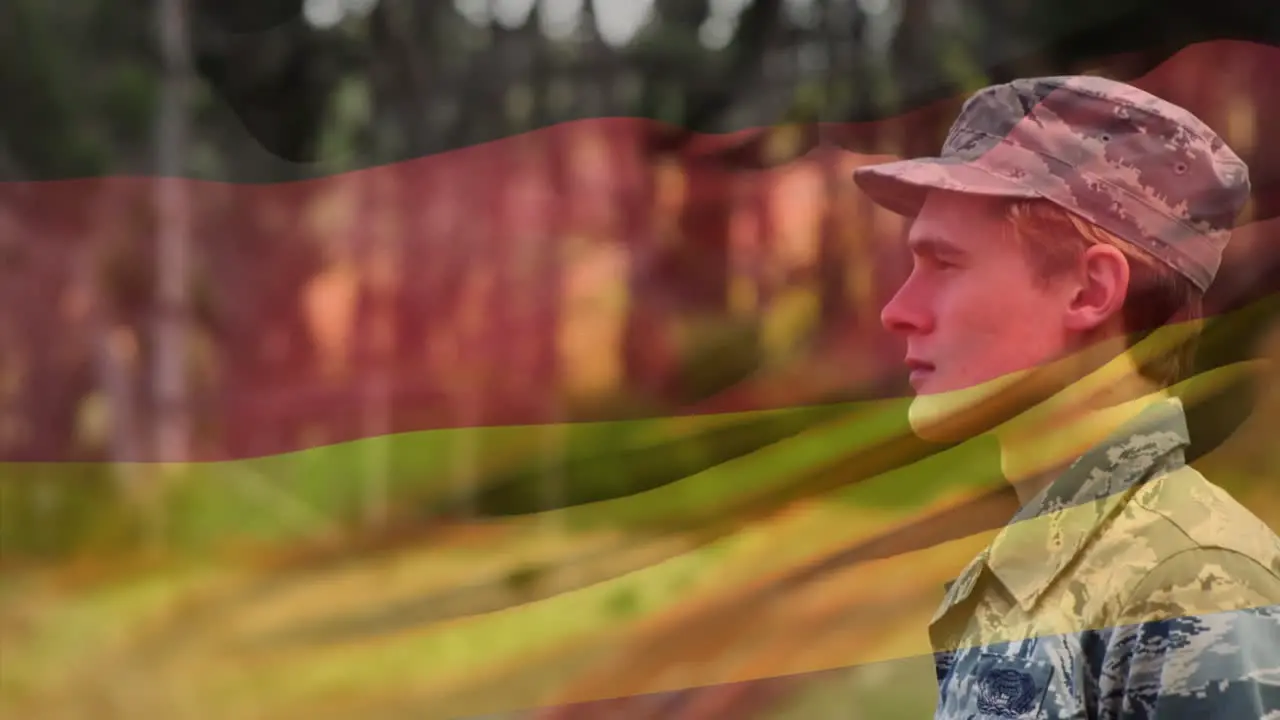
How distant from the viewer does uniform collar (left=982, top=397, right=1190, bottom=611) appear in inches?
35.3

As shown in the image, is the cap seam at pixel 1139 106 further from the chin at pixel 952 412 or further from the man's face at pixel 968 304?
the chin at pixel 952 412

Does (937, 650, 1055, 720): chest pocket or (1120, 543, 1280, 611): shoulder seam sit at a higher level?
(1120, 543, 1280, 611): shoulder seam

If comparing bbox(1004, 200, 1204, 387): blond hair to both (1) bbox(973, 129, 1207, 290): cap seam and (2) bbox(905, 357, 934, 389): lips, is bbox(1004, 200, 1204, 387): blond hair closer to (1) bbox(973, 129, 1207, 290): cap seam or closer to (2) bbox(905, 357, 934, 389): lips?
(1) bbox(973, 129, 1207, 290): cap seam

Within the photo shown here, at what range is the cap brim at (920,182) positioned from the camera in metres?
0.95

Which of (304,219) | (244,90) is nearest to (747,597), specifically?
(304,219)

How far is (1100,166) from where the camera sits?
926 mm

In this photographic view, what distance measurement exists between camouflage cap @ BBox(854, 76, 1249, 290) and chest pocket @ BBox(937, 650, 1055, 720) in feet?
1.14

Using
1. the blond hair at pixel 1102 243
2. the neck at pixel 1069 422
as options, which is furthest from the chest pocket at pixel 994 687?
the blond hair at pixel 1102 243

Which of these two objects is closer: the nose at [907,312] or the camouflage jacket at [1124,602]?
the camouflage jacket at [1124,602]

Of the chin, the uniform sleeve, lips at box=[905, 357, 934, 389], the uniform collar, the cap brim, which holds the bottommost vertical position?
the uniform sleeve

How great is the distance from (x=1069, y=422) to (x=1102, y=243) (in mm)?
151

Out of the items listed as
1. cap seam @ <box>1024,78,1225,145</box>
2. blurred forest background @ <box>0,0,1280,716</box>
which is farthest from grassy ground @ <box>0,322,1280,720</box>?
cap seam @ <box>1024,78,1225,145</box>

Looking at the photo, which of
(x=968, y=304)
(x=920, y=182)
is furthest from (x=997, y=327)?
(x=920, y=182)

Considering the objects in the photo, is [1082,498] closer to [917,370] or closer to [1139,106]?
[917,370]
